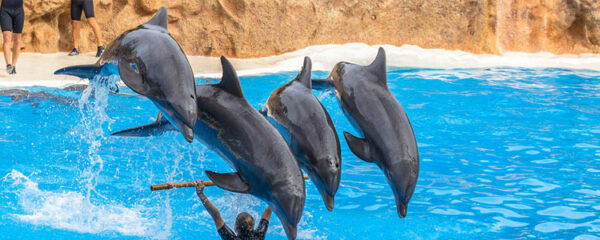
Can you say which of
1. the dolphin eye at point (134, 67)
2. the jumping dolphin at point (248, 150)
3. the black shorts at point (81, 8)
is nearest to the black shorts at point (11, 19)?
the black shorts at point (81, 8)

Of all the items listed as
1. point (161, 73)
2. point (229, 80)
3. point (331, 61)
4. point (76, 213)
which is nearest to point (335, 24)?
point (331, 61)

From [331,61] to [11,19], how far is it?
6.39 m

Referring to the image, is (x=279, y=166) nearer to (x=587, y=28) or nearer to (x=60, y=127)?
(x=60, y=127)

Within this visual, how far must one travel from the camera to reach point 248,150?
305 centimetres

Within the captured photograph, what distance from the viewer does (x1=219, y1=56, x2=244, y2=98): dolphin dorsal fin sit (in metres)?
3.28

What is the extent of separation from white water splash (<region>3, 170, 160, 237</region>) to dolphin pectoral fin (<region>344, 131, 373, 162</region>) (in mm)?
2731

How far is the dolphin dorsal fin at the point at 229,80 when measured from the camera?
129 inches

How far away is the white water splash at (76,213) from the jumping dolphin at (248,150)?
7.97ft

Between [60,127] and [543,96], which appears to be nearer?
[60,127]

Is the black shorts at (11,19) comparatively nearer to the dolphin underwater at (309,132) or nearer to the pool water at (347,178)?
the pool water at (347,178)

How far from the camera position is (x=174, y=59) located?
9.73ft

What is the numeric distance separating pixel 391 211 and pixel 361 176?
1150 mm

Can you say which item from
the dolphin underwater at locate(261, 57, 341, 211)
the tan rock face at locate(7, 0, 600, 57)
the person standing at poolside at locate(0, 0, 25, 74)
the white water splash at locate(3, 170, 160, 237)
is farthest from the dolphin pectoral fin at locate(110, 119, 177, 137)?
the tan rock face at locate(7, 0, 600, 57)

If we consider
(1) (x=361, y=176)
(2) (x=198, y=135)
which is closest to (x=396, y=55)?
(1) (x=361, y=176)
